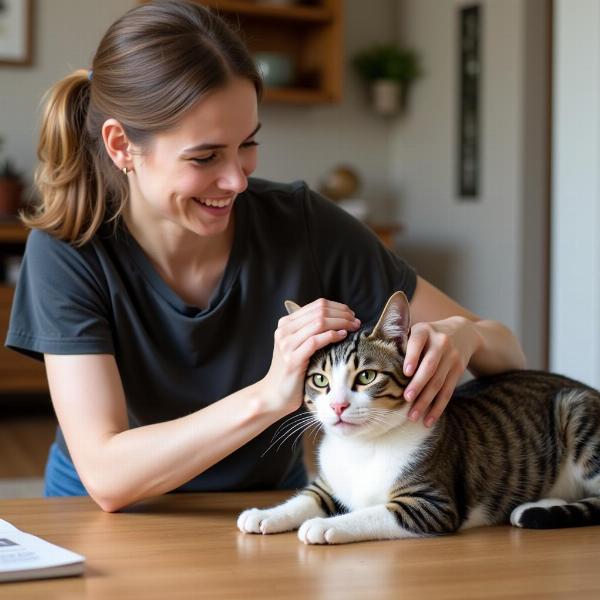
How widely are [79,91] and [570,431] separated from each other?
1.00 meters

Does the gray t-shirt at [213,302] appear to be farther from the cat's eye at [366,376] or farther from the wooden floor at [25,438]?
the wooden floor at [25,438]

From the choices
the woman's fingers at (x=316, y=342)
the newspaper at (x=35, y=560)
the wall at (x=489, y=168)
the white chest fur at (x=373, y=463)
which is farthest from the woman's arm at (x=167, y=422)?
the wall at (x=489, y=168)

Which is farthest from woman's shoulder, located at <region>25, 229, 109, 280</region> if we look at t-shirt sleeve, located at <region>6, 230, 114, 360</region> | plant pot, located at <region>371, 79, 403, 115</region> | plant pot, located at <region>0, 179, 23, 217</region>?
plant pot, located at <region>371, 79, 403, 115</region>

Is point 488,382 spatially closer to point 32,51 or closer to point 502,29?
point 502,29

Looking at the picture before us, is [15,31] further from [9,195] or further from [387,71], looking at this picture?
[387,71]

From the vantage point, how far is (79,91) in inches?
67.5

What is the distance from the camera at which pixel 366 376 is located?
4.25 ft

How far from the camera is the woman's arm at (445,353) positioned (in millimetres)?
1268

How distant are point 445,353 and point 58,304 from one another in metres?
0.62

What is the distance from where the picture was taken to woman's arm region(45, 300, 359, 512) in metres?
1.27

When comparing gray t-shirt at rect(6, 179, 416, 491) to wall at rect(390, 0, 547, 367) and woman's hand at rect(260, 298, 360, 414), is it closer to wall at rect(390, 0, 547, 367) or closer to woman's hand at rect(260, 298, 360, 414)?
woman's hand at rect(260, 298, 360, 414)

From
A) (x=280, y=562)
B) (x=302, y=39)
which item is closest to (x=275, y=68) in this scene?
(x=302, y=39)

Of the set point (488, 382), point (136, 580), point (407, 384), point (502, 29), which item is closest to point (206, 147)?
point (407, 384)

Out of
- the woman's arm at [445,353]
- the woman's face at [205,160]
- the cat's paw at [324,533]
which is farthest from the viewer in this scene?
the woman's face at [205,160]
